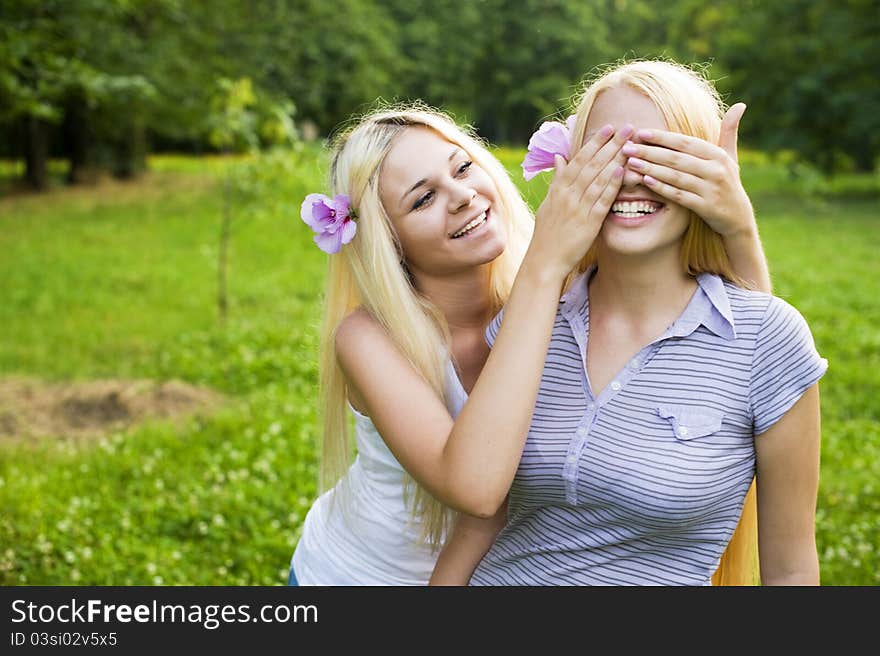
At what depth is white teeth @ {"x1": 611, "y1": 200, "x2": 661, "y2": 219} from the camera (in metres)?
1.93

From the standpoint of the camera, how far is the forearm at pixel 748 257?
2033mm

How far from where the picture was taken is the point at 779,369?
1844mm

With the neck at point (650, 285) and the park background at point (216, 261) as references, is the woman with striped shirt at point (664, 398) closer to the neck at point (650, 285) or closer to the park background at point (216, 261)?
the neck at point (650, 285)

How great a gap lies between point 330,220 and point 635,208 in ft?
2.95

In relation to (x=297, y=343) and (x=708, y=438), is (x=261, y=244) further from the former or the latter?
(x=708, y=438)

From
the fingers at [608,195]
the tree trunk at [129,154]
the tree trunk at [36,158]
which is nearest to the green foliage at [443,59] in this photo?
the tree trunk at [129,154]

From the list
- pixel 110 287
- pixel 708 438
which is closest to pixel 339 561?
pixel 708 438

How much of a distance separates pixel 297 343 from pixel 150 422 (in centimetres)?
254

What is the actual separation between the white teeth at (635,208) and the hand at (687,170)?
0.15ft

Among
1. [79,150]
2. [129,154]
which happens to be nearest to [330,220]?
[79,150]

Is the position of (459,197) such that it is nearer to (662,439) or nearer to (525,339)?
(525,339)

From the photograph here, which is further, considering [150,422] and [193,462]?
[150,422]

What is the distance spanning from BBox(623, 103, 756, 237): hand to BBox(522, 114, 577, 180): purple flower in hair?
25cm
